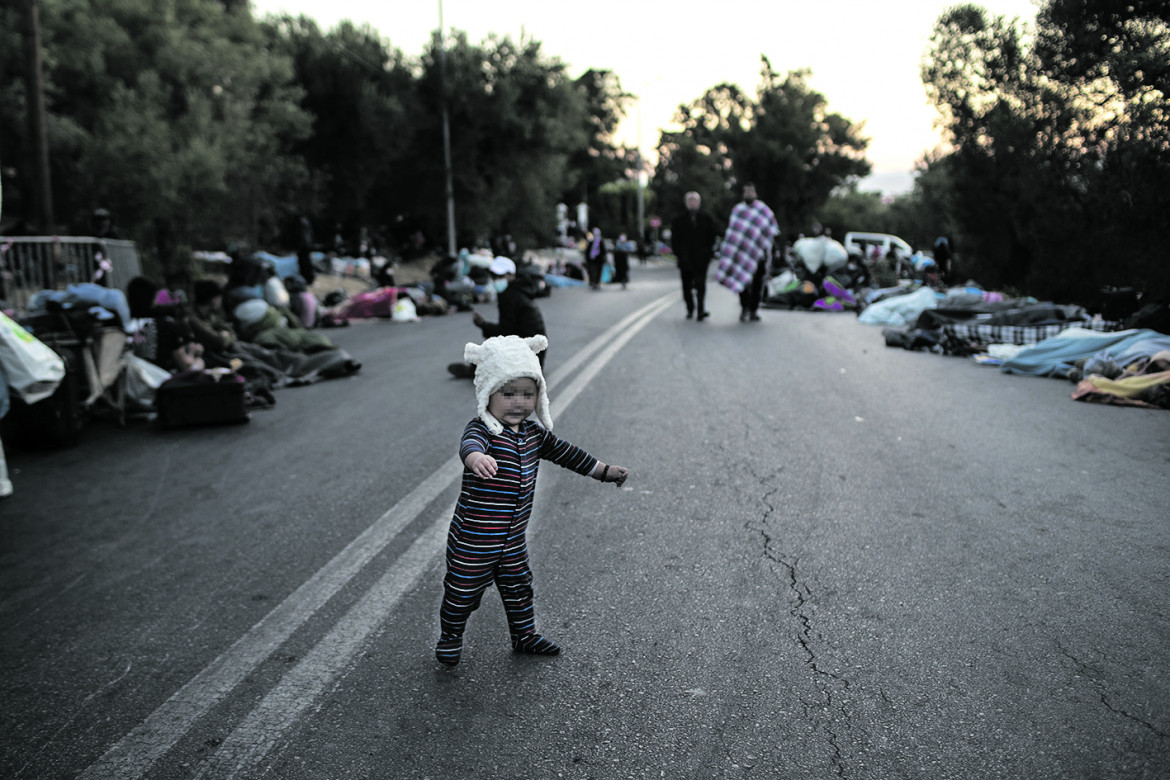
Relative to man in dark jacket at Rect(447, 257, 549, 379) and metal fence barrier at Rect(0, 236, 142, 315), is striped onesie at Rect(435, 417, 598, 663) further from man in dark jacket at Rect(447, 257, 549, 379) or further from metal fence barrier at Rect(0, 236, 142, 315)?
metal fence barrier at Rect(0, 236, 142, 315)

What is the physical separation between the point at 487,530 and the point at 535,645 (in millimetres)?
507

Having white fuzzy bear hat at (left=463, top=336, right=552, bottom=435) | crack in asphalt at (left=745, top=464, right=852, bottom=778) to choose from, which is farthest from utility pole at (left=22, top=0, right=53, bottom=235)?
white fuzzy bear hat at (left=463, top=336, right=552, bottom=435)

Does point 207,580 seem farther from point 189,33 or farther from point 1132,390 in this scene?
Answer: point 189,33

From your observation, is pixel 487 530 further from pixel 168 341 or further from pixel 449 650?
pixel 168 341

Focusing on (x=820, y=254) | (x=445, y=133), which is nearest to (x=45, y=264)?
(x=820, y=254)

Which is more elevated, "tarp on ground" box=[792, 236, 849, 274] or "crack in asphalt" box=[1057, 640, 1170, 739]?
"tarp on ground" box=[792, 236, 849, 274]

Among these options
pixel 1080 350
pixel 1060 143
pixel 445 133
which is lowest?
pixel 1080 350

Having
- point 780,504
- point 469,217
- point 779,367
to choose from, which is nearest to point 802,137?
point 469,217

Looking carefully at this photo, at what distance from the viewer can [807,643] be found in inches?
143

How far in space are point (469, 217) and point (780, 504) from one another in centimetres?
3299

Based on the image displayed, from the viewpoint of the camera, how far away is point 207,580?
4496 mm

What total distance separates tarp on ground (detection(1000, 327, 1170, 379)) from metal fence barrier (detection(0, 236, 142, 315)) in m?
11.2

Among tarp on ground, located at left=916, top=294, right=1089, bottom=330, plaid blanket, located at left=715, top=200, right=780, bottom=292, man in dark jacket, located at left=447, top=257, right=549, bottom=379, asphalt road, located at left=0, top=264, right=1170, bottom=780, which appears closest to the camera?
asphalt road, located at left=0, top=264, right=1170, bottom=780

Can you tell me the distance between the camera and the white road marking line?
295cm
